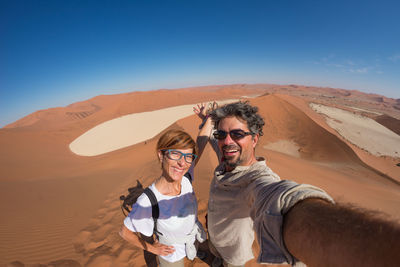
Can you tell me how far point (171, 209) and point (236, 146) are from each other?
943 mm

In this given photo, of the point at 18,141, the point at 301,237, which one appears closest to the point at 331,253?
the point at 301,237

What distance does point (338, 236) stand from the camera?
577 mm

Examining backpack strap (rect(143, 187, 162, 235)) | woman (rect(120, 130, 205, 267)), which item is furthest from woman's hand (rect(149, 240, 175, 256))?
backpack strap (rect(143, 187, 162, 235))

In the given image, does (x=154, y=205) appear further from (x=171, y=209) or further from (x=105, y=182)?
(x=105, y=182)

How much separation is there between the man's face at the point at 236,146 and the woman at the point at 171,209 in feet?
1.29

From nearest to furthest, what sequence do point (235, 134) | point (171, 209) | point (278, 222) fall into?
point (278, 222) < point (171, 209) < point (235, 134)

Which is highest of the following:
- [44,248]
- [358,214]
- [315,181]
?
[358,214]

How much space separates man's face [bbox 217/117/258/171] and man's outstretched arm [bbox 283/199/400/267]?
0.78 m

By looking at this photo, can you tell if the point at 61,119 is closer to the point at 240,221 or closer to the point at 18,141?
the point at 18,141

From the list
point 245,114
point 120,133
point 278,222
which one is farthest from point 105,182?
point 120,133

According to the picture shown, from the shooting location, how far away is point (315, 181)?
15.1 feet

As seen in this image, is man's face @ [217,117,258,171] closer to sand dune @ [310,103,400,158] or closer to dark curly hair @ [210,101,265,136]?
dark curly hair @ [210,101,265,136]

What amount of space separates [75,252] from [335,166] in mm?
9324

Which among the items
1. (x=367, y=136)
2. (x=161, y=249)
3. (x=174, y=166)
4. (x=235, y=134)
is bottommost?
(x=367, y=136)
